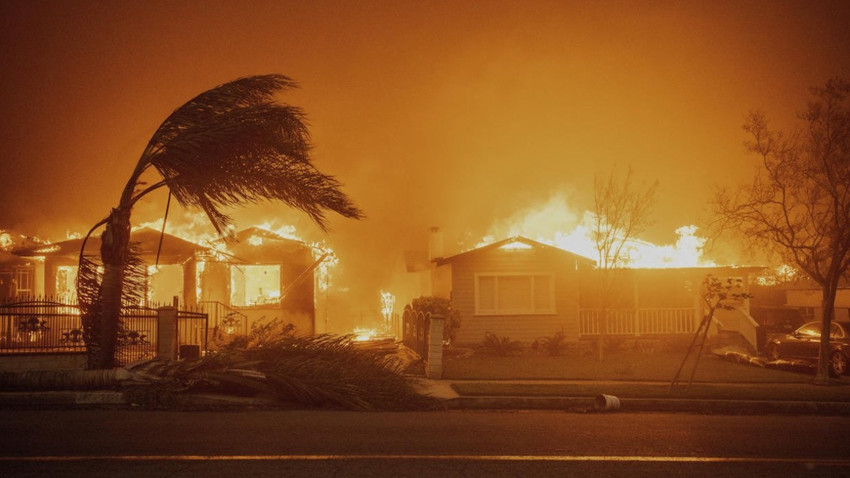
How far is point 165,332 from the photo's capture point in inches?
534

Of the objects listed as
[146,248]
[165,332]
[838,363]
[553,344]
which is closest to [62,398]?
[165,332]

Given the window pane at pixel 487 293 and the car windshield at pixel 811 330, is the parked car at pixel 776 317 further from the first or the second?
the window pane at pixel 487 293

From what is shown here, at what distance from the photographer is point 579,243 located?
87.1ft

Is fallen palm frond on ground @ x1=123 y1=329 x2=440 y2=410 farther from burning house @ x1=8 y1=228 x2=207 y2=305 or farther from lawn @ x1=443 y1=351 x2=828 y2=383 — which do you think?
burning house @ x1=8 y1=228 x2=207 y2=305

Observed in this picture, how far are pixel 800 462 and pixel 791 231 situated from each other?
9.54 metres

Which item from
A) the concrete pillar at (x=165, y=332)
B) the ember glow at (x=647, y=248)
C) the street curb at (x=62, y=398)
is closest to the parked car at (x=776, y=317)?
the ember glow at (x=647, y=248)

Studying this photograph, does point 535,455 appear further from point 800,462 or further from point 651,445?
point 800,462

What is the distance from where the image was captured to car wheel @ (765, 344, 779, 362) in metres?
19.1

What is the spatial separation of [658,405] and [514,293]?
10.8 m

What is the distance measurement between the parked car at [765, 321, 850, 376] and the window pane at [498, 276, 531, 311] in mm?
7272

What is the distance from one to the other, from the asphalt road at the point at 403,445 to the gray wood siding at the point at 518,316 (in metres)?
11.4

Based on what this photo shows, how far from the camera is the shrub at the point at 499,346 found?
814 inches

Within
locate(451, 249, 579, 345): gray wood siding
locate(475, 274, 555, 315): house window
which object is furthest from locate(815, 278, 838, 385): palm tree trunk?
locate(475, 274, 555, 315): house window

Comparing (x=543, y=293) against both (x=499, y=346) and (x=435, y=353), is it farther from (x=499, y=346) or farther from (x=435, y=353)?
(x=435, y=353)
